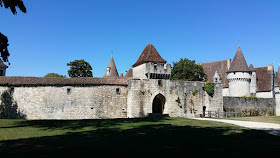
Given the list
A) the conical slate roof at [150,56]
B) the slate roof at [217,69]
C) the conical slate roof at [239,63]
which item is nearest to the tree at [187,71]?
the slate roof at [217,69]

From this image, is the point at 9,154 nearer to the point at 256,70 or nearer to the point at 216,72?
the point at 216,72

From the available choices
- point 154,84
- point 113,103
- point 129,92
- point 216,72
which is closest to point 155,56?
point 154,84

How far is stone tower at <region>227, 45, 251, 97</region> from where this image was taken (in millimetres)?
40562

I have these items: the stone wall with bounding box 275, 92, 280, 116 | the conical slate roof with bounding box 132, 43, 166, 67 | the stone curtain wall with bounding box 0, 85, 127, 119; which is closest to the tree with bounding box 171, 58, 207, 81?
the stone wall with bounding box 275, 92, 280, 116

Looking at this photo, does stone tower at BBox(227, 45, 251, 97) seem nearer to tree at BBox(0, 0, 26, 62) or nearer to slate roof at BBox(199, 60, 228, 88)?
slate roof at BBox(199, 60, 228, 88)

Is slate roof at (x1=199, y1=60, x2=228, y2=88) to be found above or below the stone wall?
above

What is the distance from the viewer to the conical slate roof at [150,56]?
29.8 m

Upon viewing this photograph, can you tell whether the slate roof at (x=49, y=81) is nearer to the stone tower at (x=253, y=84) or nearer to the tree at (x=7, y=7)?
the tree at (x=7, y=7)

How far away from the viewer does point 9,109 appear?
1019 inches

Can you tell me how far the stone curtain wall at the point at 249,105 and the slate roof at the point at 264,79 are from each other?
3816mm

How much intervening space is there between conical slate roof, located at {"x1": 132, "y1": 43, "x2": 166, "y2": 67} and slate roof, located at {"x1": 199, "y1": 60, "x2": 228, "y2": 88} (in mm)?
19584

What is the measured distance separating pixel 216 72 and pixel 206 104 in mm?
15985

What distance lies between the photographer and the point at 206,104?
1183 inches

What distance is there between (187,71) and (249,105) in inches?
528
